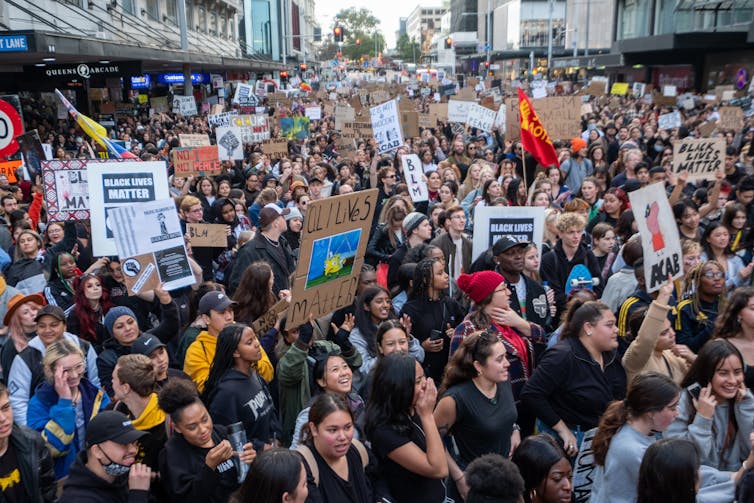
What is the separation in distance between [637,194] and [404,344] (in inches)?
88.2

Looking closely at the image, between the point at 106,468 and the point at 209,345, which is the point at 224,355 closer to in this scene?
the point at 209,345

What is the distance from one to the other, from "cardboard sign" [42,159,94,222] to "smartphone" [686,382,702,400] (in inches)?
271

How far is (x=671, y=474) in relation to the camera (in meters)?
3.24

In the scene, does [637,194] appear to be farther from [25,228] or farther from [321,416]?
[25,228]

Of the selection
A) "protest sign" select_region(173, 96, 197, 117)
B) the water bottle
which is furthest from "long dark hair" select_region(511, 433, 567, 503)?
"protest sign" select_region(173, 96, 197, 117)

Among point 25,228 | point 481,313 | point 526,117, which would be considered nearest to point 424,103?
point 526,117

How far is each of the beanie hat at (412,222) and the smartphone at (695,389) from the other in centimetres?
396

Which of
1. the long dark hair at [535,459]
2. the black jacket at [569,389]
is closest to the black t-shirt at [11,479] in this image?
the long dark hair at [535,459]

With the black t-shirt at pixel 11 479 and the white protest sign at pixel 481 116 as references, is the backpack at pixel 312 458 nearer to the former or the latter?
the black t-shirt at pixel 11 479

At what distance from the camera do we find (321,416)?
377cm

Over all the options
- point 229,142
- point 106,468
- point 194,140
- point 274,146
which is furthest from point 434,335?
point 274,146

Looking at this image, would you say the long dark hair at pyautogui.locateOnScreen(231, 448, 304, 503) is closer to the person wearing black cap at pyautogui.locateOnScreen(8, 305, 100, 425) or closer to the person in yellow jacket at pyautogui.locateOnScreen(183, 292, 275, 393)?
the person in yellow jacket at pyautogui.locateOnScreen(183, 292, 275, 393)

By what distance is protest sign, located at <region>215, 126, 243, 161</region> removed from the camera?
583 inches

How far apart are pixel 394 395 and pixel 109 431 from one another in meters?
1.43
